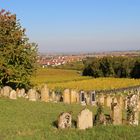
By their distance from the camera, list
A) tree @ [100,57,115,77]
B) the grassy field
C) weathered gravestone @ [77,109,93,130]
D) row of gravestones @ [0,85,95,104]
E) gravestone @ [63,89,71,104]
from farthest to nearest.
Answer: tree @ [100,57,115,77]
gravestone @ [63,89,71,104]
row of gravestones @ [0,85,95,104]
weathered gravestone @ [77,109,93,130]
the grassy field

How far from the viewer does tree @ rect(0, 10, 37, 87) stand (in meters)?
35.4

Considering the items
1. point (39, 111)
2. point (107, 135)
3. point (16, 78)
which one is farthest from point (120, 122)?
point (16, 78)

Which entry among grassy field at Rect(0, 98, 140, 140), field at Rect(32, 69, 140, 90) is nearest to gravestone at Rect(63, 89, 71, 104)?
grassy field at Rect(0, 98, 140, 140)

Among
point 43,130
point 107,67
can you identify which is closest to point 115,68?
point 107,67

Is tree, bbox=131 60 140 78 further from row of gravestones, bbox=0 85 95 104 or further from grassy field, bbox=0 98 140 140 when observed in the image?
grassy field, bbox=0 98 140 140

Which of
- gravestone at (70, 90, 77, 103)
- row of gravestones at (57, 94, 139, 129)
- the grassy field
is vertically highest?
row of gravestones at (57, 94, 139, 129)

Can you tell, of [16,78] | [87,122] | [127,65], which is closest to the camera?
[87,122]

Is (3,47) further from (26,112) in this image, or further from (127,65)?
(127,65)

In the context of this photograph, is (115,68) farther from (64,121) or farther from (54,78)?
(64,121)

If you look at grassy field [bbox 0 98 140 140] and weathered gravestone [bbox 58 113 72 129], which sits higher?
weathered gravestone [bbox 58 113 72 129]

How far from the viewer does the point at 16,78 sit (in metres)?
36.0

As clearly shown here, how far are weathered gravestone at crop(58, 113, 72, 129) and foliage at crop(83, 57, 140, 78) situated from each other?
67852 mm

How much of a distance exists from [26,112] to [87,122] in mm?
4920

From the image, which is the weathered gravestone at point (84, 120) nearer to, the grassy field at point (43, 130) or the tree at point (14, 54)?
the grassy field at point (43, 130)
